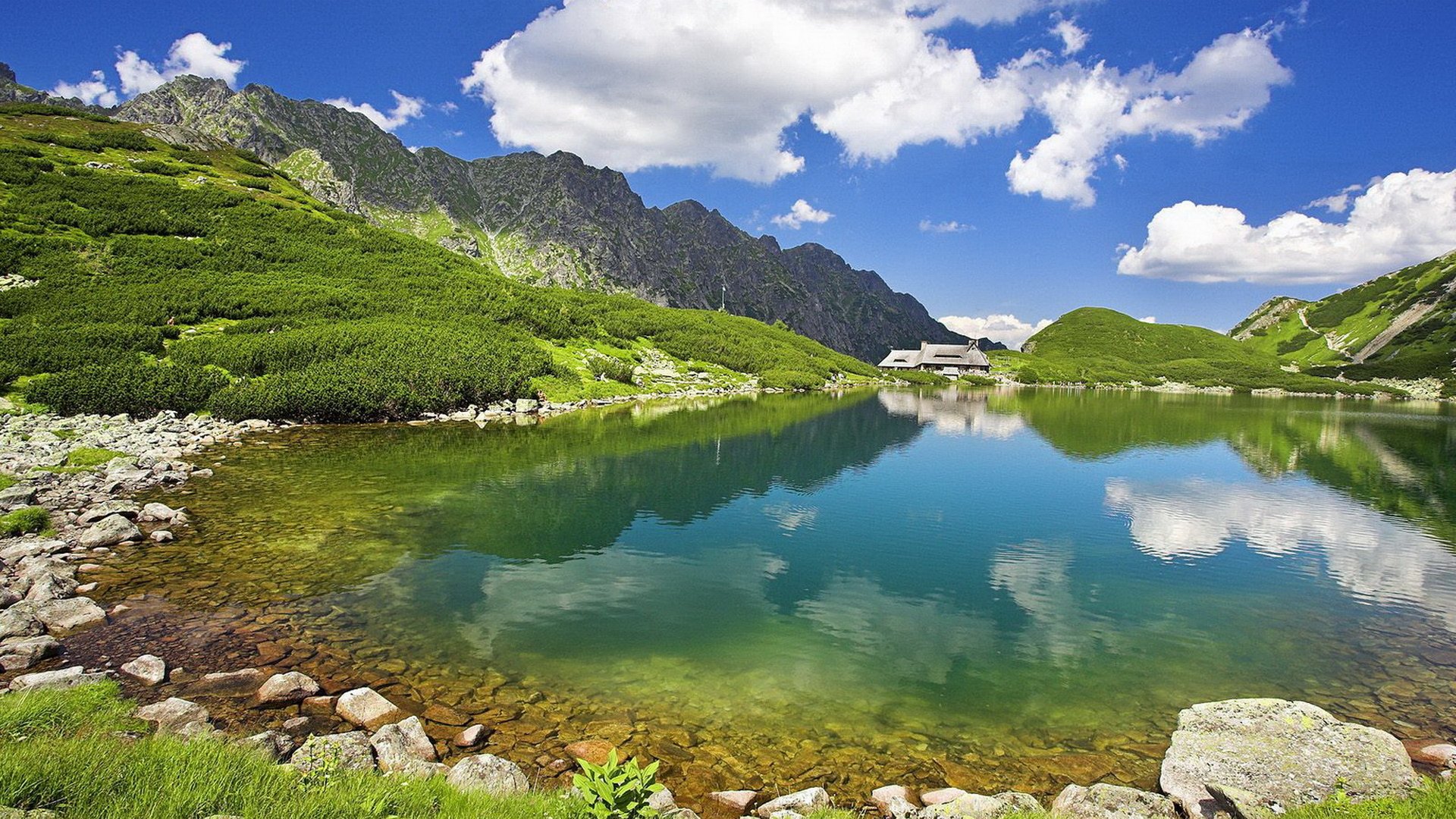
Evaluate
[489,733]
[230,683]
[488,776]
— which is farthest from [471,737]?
[230,683]

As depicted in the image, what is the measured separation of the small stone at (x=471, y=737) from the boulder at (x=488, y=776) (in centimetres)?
176

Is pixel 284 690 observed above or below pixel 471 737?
above

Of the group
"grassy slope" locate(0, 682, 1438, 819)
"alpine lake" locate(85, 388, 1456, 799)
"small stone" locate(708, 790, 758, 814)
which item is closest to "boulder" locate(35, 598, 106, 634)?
"alpine lake" locate(85, 388, 1456, 799)

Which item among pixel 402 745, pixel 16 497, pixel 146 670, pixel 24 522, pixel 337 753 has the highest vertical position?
pixel 16 497

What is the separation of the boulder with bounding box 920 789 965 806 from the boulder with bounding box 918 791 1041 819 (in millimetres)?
296

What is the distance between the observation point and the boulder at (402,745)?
9.19m

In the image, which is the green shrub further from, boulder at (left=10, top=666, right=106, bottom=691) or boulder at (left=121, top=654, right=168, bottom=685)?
boulder at (left=10, top=666, right=106, bottom=691)

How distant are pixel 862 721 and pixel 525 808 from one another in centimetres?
700

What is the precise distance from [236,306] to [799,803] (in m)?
73.0

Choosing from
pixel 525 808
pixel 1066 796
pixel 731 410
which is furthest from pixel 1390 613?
pixel 731 410

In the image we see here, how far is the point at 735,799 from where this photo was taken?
32.1 ft

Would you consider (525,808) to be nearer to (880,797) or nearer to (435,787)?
(435,787)

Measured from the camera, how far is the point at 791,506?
3009 cm

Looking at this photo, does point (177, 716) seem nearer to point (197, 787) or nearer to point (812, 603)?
point (197, 787)
